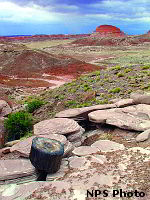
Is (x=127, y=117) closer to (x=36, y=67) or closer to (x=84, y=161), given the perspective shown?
(x=84, y=161)

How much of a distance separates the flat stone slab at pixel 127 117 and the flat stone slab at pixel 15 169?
123 inches

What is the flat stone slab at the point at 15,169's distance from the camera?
5289mm

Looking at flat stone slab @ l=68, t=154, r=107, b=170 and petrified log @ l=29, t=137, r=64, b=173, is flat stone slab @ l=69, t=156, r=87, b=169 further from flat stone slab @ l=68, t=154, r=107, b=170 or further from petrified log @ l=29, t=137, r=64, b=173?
petrified log @ l=29, t=137, r=64, b=173

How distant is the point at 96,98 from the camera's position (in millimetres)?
11961

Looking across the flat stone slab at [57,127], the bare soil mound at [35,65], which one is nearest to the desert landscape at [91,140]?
the flat stone slab at [57,127]

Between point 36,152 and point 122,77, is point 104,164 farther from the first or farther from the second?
point 122,77

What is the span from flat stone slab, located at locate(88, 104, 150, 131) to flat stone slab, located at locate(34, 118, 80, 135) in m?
0.96

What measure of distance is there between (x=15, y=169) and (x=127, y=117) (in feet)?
13.4

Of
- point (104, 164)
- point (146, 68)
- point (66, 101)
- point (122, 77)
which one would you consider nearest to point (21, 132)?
point (66, 101)

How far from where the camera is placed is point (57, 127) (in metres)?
7.67

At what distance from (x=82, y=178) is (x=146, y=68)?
1157 cm

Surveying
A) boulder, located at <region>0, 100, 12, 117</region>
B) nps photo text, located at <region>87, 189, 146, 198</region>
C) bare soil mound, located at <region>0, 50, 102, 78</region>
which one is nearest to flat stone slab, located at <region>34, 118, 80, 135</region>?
nps photo text, located at <region>87, 189, 146, 198</region>

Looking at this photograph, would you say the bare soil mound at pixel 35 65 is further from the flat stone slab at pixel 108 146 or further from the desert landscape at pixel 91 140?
the flat stone slab at pixel 108 146

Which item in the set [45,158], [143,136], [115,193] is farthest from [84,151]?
[115,193]
